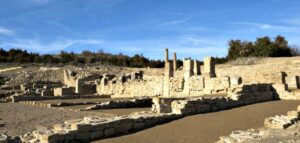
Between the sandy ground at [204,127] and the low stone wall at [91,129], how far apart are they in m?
0.44

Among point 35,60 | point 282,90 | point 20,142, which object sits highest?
point 35,60

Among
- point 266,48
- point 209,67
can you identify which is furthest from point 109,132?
point 266,48

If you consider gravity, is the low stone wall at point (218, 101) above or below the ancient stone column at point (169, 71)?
below

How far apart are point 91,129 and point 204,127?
341cm

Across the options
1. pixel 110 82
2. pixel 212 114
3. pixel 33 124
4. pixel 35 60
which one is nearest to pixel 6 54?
pixel 35 60

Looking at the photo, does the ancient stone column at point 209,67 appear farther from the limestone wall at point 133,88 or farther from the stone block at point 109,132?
the stone block at point 109,132

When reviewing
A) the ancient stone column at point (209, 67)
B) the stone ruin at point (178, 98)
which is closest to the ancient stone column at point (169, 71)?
the stone ruin at point (178, 98)

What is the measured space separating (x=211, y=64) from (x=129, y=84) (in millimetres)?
12164

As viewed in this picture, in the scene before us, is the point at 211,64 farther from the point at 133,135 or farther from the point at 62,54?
the point at 62,54

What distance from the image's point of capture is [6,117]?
61.4 feet

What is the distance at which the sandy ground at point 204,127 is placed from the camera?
10209 millimetres

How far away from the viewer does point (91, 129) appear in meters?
10.7

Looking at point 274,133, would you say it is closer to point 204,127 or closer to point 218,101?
point 204,127

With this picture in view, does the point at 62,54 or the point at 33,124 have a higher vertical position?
the point at 62,54
